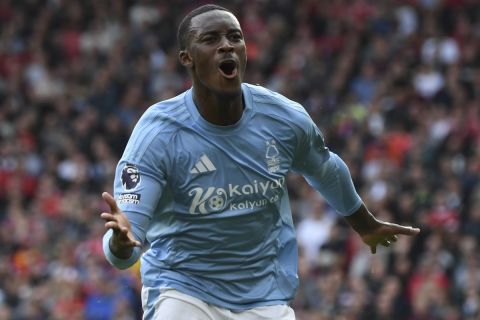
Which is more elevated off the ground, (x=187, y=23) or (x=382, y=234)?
(x=187, y=23)

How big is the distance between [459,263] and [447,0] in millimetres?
6493

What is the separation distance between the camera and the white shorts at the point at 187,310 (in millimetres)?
5852

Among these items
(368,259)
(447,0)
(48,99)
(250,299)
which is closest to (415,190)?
(368,259)

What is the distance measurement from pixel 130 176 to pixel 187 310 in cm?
70

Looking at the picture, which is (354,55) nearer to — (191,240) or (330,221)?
(330,221)

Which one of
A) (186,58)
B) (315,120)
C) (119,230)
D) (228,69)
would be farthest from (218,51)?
(315,120)

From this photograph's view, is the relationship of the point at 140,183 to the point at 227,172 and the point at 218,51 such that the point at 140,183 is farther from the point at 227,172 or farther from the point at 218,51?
the point at 218,51

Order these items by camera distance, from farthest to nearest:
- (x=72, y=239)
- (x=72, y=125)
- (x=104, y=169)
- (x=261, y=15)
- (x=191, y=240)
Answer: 1. (x=261, y=15)
2. (x=72, y=125)
3. (x=104, y=169)
4. (x=72, y=239)
5. (x=191, y=240)

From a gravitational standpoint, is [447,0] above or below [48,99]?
above

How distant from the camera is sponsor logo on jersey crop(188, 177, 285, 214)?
5840mm

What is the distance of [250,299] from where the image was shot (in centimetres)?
594

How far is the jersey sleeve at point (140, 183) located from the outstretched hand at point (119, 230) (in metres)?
→ 0.09

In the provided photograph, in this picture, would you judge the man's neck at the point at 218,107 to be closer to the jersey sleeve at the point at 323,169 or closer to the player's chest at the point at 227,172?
the player's chest at the point at 227,172

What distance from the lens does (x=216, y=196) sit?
5855 mm
